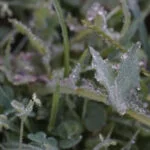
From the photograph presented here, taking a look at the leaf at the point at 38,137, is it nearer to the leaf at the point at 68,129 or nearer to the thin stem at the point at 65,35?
the leaf at the point at 68,129

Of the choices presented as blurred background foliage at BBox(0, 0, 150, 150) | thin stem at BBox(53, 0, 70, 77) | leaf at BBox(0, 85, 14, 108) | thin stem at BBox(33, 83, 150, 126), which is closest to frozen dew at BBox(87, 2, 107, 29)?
blurred background foliage at BBox(0, 0, 150, 150)

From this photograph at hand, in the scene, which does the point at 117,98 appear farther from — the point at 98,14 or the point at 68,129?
the point at 98,14

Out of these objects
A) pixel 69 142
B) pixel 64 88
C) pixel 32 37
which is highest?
pixel 32 37

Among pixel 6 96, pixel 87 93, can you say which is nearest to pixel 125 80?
pixel 87 93

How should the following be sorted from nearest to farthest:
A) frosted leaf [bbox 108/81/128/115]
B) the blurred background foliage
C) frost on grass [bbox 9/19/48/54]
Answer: frosted leaf [bbox 108/81/128/115] < the blurred background foliage < frost on grass [bbox 9/19/48/54]

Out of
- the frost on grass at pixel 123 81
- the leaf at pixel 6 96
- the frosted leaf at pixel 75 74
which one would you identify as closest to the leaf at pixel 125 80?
the frost on grass at pixel 123 81

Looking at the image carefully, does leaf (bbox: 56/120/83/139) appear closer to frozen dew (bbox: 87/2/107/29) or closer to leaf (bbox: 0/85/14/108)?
leaf (bbox: 0/85/14/108)

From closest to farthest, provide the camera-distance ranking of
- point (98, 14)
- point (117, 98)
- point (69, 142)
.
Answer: point (117, 98) < point (69, 142) < point (98, 14)

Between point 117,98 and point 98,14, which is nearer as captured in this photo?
point 117,98
